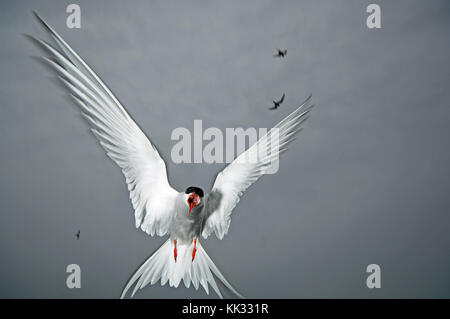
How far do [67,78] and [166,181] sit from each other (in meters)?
0.56

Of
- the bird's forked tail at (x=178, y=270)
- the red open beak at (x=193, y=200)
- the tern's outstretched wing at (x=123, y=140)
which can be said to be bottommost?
the bird's forked tail at (x=178, y=270)

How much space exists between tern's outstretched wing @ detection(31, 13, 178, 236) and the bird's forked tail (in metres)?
0.15

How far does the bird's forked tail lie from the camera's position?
1.42m

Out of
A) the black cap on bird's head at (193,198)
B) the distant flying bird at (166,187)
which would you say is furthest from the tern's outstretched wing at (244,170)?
the black cap on bird's head at (193,198)

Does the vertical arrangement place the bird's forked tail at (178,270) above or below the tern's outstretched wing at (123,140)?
below

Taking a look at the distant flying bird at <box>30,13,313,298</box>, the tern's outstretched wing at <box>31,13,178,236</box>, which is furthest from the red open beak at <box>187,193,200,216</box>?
the tern's outstretched wing at <box>31,13,178,236</box>

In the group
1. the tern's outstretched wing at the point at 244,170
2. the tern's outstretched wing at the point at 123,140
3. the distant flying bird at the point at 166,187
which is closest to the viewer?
the tern's outstretched wing at the point at 123,140

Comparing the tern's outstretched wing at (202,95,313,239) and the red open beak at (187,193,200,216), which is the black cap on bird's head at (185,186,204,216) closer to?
the red open beak at (187,193,200,216)

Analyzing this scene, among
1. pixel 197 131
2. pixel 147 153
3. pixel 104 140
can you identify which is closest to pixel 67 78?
pixel 104 140

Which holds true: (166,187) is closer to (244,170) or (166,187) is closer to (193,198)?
(193,198)

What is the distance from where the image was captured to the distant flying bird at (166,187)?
1.17 metres

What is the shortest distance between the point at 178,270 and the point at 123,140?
2.13ft

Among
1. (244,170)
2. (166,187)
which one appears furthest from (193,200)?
(244,170)

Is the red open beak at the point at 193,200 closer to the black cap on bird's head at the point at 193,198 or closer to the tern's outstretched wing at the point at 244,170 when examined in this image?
the black cap on bird's head at the point at 193,198
